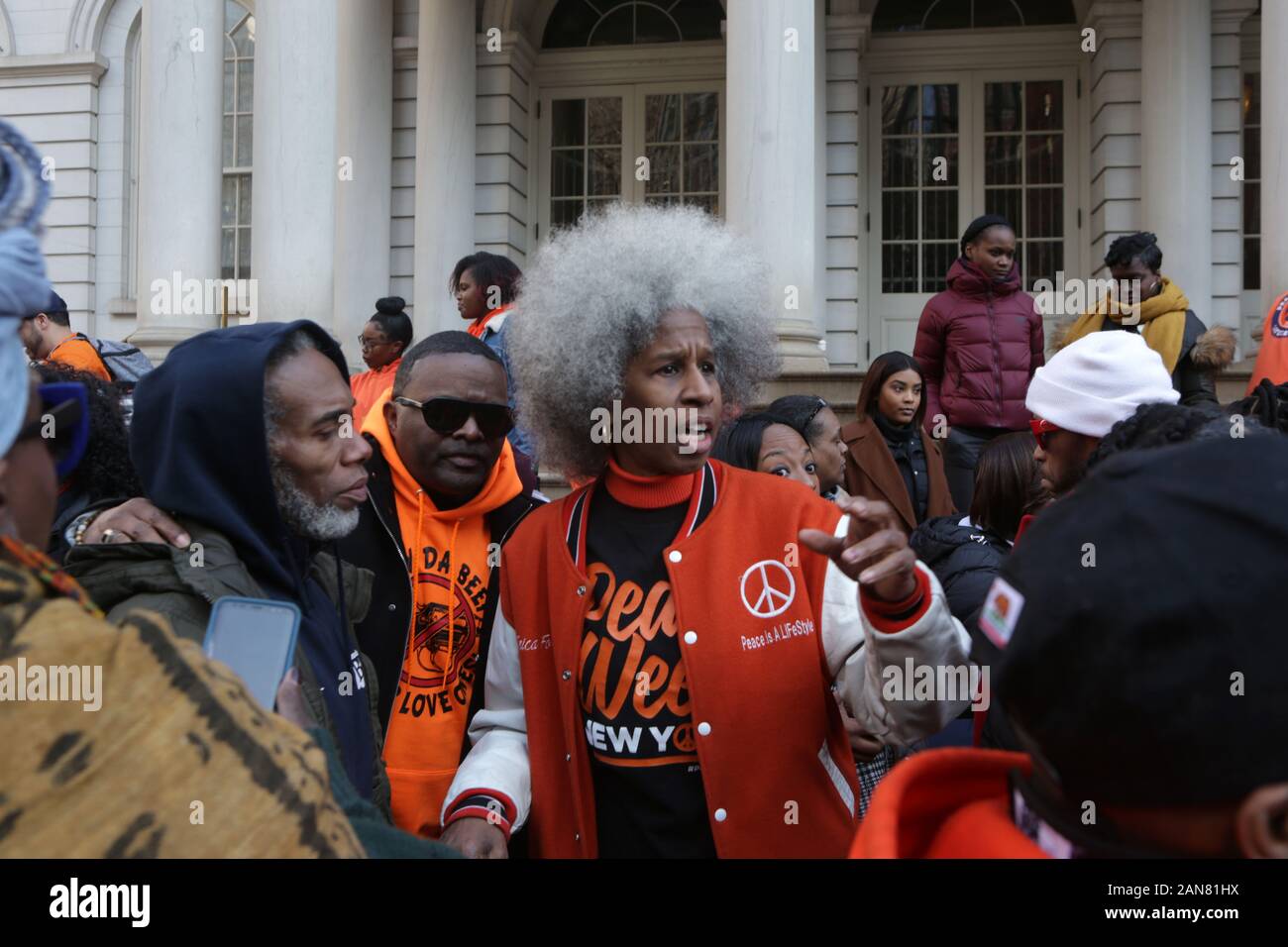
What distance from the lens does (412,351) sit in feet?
11.6

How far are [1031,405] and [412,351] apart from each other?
168 centimetres

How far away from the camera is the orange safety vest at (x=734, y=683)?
2334 millimetres

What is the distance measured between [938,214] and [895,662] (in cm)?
1278

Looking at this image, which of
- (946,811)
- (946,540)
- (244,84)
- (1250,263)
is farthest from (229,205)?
(946,811)

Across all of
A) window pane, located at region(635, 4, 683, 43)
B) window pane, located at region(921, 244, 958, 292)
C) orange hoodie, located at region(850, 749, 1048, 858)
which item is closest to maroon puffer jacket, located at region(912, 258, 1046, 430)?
window pane, located at region(921, 244, 958, 292)

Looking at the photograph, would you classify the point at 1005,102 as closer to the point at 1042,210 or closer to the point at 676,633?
the point at 1042,210

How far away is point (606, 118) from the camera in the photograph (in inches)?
586

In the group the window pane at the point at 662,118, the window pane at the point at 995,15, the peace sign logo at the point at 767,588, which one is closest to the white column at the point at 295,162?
the window pane at the point at 662,118

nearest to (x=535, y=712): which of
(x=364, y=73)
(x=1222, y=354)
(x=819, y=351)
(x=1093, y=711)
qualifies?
(x=1093, y=711)

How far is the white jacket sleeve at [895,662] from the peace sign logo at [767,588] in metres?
0.07

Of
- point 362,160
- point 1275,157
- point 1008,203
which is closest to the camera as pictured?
point 1275,157

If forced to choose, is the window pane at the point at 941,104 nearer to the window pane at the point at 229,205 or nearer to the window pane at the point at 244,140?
the window pane at the point at 244,140

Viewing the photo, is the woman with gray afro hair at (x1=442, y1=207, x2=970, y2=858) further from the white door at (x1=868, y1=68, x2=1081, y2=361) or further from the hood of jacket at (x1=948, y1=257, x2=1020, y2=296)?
the white door at (x1=868, y1=68, x2=1081, y2=361)

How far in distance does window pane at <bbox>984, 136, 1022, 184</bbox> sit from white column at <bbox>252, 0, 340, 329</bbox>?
7212 millimetres
